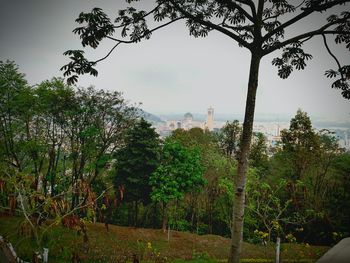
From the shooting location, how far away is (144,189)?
24.5 meters

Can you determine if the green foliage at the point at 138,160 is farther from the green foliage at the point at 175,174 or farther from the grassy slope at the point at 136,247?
the grassy slope at the point at 136,247

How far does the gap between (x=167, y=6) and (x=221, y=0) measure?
108 centimetres

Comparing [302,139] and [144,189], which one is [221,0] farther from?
[302,139]

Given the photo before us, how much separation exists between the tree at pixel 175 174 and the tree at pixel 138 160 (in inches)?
70.6

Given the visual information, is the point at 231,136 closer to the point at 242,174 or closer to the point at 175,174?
the point at 175,174

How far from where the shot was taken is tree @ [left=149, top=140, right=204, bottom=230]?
21.5 meters

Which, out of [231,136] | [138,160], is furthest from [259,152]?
[138,160]

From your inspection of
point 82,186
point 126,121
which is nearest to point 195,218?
point 126,121

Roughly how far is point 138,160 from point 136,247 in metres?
8.00

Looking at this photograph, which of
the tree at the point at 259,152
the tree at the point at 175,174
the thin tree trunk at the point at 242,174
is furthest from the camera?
the tree at the point at 259,152

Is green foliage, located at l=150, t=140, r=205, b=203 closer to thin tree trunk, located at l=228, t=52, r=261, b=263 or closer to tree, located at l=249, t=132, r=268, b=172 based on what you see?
tree, located at l=249, t=132, r=268, b=172

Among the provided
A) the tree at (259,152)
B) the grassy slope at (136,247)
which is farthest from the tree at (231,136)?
the grassy slope at (136,247)

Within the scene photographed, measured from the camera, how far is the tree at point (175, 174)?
21453mm

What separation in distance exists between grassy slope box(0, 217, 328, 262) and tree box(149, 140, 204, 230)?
11.1 ft
